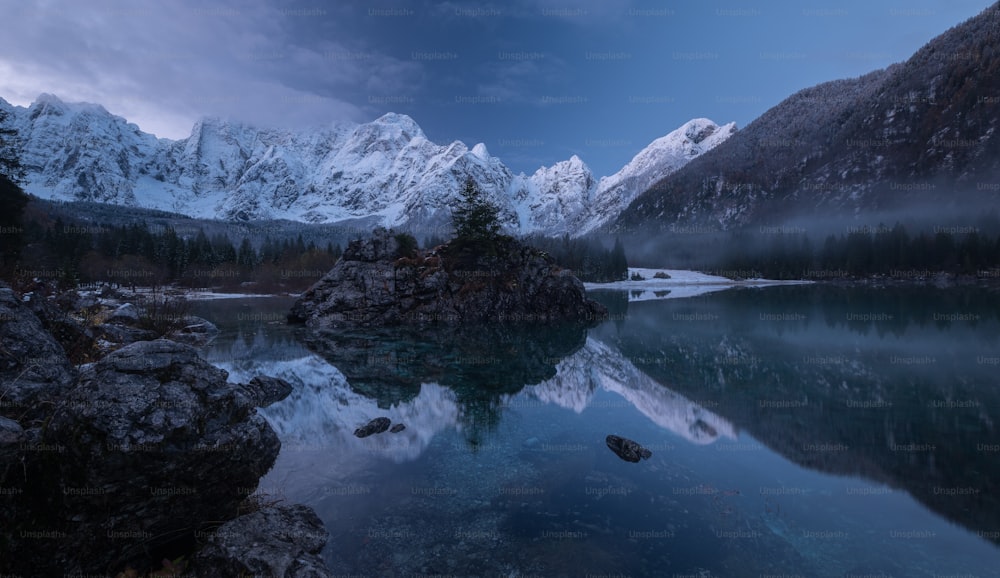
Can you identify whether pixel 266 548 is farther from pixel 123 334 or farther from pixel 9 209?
pixel 9 209

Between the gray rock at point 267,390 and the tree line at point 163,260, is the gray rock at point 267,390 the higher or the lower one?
the lower one

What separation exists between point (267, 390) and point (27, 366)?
14.6m

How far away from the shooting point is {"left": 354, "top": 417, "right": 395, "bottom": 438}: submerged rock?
58.2 ft

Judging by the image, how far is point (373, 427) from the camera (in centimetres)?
1817

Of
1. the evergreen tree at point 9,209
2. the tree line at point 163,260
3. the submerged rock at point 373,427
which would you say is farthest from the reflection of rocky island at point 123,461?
the tree line at point 163,260

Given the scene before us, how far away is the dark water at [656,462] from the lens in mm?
9969

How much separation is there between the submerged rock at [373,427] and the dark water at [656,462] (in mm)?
593

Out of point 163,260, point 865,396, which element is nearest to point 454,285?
point 865,396

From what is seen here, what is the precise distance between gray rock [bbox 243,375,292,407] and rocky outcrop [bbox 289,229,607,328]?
29737 millimetres

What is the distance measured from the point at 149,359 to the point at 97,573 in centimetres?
366

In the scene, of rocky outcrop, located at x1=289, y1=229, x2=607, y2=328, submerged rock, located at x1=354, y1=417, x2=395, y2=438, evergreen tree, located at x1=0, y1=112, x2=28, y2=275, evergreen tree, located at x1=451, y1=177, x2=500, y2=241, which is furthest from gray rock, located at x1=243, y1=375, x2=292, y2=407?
evergreen tree, located at x1=451, y1=177, x2=500, y2=241

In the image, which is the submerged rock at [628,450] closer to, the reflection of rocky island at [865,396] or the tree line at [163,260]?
the reflection of rocky island at [865,396]

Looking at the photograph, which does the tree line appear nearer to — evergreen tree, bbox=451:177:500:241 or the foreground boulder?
evergreen tree, bbox=451:177:500:241

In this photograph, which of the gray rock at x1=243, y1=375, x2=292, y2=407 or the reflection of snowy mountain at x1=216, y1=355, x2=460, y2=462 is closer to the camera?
the reflection of snowy mountain at x1=216, y1=355, x2=460, y2=462
